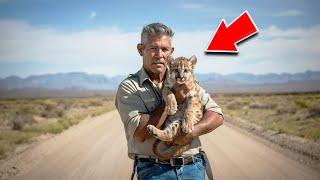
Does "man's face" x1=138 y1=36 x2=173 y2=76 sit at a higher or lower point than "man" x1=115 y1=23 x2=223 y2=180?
higher

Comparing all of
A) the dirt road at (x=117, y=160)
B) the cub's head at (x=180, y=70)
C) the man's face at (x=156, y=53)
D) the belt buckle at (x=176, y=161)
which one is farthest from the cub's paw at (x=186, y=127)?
the dirt road at (x=117, y=160)

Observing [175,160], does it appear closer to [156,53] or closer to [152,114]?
[152,114]

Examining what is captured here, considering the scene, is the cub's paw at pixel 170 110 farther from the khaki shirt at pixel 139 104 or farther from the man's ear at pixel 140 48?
the man's ear at pixel 140 48

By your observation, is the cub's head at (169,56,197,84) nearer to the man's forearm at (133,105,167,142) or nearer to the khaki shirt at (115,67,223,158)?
the khaki shirt at (115,67,223,158)

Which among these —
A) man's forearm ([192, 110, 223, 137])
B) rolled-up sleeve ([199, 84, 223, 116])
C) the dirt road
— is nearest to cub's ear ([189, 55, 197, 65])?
rolled-up sleeve ([199, 84, 223, 116])

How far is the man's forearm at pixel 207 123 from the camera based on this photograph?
14.3ft

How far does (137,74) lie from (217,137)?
50.7 ft

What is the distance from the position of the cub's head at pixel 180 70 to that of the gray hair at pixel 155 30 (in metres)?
0.33

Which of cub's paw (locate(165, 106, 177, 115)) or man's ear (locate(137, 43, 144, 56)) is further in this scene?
man's ear (locate(137, 43, 144, 56))

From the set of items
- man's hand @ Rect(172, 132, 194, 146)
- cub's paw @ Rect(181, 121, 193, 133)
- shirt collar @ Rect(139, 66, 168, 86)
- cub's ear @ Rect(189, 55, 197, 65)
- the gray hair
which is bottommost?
man's hand @ Rect(172, 132, 194, 146)

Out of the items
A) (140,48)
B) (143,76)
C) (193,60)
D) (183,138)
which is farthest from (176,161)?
(193,60)

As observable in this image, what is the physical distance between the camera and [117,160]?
45.7 feet

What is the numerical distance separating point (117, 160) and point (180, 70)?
954cm

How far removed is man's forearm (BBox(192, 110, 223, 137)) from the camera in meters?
4.35
